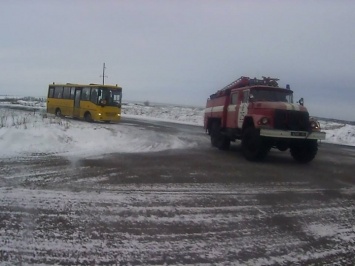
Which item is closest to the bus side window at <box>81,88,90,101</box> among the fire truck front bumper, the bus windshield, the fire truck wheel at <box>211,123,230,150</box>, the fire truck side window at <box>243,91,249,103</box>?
the bus windshield

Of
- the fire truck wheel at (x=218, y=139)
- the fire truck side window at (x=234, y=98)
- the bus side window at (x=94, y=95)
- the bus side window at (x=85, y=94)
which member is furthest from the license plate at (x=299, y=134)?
the bus side window at (x=85, y=94)

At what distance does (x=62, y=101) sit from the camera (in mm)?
32750

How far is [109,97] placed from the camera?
29203mm

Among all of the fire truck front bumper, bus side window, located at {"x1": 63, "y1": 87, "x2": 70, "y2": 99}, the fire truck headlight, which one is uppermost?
bus side window, located at {"x1": 63, "y1": 87, "x2": 70, "y2": 99}

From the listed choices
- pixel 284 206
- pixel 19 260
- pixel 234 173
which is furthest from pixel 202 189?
pixel 19 260

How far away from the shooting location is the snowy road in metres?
4.86

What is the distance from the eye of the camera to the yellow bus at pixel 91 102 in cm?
2886

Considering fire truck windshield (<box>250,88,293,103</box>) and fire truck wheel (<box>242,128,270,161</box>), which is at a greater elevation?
fire truck windshield (<box>250,88,293,103</box>)

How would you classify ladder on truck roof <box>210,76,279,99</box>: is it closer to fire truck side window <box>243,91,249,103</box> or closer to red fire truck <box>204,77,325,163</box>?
red fire truck <box>204,77,325,163</box>

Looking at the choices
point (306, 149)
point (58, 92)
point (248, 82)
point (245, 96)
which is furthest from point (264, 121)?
point (58, 92)

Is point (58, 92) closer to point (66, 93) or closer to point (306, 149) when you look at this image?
point (66, 93)

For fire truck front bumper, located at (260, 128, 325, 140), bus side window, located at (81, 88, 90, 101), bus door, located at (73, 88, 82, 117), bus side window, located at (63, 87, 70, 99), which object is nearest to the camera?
fire truck front bumper, located at (260, 128, 325, 140)

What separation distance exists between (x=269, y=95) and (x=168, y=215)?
29.0ft

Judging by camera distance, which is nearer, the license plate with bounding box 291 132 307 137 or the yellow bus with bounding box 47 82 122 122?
the license plate with bounding box 291 132 307 137
